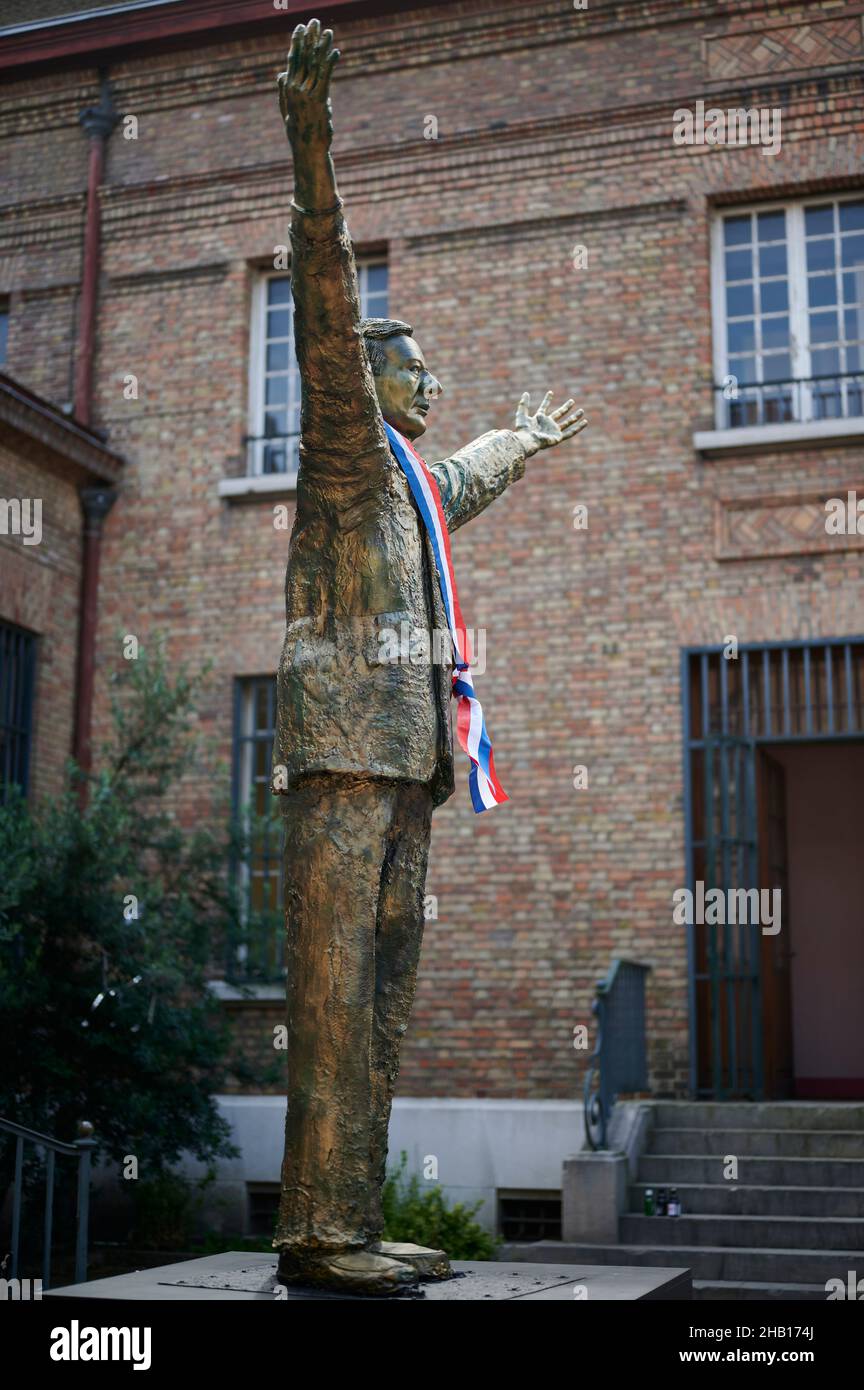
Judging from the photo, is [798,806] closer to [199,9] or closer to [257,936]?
[257,936]

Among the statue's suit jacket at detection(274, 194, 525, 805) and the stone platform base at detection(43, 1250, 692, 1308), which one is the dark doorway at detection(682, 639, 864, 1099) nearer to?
the stone platform base at detection(43, 1250, 692, 1308)

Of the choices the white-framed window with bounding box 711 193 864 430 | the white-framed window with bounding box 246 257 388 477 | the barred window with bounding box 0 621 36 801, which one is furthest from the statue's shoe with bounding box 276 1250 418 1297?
the white-framed window with bounding box 246 257 388 477

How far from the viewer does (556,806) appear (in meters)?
11.9

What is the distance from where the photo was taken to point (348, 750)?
4566mm

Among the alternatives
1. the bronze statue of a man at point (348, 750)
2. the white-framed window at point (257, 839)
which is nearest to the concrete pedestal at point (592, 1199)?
the white-framed window at point (257, 839)

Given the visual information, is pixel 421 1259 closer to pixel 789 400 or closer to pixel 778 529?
pixel 778 529

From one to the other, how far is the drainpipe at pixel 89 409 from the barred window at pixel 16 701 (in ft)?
1.73

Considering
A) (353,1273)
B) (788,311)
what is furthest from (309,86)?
(788,311)

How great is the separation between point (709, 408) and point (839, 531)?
1.41m

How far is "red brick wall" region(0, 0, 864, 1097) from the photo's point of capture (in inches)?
460

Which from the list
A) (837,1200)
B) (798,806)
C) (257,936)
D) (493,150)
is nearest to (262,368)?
(493,150)

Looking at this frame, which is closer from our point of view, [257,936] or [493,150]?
[257,936]

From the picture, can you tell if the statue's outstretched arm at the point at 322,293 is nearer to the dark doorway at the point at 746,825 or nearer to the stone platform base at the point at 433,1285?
the stone platform base at the point at 433,1285

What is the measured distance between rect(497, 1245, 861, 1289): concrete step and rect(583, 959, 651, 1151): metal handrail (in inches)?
27.1
